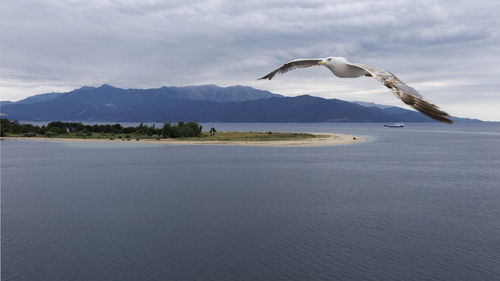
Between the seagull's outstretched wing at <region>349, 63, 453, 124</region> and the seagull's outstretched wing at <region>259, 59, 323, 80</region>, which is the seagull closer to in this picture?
the seagull's outstretched wing at <region>349, 63, 453, 124</region>

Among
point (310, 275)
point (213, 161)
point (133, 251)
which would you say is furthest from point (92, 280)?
point (213, 161)

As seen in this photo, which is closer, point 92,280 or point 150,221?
point 92,280

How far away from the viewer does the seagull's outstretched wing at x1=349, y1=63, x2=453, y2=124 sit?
219 inches

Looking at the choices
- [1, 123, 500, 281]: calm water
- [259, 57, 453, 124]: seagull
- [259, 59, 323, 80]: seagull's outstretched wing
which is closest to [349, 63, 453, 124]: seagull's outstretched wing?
[259, 57, 453, 124]: seagull

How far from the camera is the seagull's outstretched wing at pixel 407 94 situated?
5559 mm

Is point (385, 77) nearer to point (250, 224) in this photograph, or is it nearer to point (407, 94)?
point (407, 94)

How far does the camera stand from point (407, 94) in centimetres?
665

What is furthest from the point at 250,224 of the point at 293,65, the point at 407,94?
the point at 407,94

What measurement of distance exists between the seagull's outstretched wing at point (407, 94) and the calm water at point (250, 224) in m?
32.7

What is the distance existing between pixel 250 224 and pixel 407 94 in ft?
160

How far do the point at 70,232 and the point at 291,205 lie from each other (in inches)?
1321

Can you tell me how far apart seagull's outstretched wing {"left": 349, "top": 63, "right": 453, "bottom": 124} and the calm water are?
3266cm

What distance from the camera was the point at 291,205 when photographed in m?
64.3

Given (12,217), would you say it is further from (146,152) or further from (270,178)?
(146,152)
